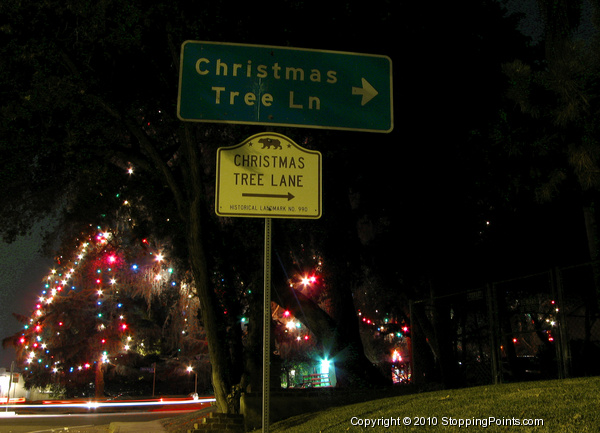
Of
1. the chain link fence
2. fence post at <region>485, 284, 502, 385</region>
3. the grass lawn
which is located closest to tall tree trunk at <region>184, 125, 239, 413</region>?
the grass lawn

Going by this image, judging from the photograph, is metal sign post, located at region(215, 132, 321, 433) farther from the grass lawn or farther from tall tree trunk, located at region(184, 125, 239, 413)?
tall tree trunk, located at region(184, 125, 239, 413)

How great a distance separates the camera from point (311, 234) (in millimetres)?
16938

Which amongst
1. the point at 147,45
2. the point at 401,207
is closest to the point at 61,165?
the point at 147,45

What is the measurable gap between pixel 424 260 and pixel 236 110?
11676 millimetres

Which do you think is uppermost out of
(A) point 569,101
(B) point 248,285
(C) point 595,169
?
(A) point 569,101

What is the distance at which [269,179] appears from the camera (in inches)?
174

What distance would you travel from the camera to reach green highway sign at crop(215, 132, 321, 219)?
4359 millimetres

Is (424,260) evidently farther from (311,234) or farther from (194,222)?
(194,222)

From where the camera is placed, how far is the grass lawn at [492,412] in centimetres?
438

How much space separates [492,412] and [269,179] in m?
2.85

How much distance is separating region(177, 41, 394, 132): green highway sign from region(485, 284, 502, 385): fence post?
644 cm

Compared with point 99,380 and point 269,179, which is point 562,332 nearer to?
point 269,179

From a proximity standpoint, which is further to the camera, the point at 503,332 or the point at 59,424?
the point at 59,424

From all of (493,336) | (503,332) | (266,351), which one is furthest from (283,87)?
(503,332)
